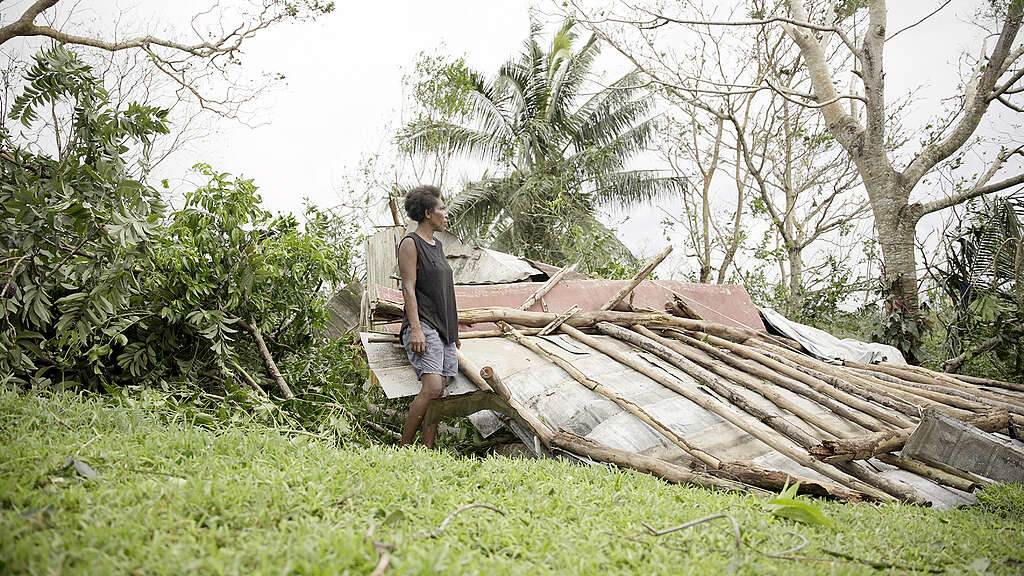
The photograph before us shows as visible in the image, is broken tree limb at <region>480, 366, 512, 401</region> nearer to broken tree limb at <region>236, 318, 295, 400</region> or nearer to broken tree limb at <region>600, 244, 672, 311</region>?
broken tree limb at <region>236, 318, 295, 400</region>

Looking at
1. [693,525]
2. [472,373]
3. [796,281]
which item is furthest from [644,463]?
[796,281]

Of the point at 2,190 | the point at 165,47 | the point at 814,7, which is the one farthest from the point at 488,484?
the point at 814,7

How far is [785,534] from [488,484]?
1188 millimetres

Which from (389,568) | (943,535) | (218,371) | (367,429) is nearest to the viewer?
(389,568)

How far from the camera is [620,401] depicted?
155 inches

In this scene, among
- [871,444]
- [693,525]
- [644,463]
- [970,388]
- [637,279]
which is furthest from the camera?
[637,279]

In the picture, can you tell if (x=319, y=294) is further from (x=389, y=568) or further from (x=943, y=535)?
(x=943, y=535)

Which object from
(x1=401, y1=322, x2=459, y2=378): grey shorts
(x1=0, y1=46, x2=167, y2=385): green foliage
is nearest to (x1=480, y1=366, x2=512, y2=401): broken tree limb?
(x1=401, y1=322, x2=459, y2=378): grey shorts

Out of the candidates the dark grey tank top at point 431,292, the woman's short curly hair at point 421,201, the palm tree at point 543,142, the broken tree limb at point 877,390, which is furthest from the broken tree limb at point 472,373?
the palm tree at point 543,142

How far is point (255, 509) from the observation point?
1851mm

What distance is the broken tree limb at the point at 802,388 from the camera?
13.5ft

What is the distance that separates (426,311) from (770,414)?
2.40 metres

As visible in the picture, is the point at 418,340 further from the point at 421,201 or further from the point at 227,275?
the point at 227,275

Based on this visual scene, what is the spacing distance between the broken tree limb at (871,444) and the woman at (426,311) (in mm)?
2343
